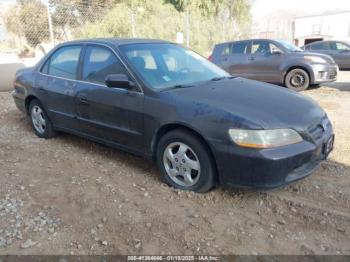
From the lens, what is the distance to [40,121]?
18.3 feet

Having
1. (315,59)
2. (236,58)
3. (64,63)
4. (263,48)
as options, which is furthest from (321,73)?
(64,63)

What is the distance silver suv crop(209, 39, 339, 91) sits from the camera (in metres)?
9.46

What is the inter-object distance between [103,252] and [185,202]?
1007 mm

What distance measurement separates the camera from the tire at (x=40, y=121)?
5.42m

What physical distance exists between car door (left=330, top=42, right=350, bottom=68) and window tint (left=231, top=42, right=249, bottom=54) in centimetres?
647

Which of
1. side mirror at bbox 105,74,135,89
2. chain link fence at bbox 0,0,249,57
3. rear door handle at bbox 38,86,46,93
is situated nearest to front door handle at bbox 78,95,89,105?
side mirror at bbox 105,74,135,89

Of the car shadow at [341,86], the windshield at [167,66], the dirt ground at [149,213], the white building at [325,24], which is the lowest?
the dirt ground at [149,213]

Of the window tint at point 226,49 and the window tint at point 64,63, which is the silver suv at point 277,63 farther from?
the window tint at point 64,63

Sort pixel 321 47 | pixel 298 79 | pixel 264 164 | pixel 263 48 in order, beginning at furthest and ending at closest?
pixel 321 47 → pixel 263 48 → pixel 298 79 → pixel 264 164

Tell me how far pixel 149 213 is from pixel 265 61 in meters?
7.80

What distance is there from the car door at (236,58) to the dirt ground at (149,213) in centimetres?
630

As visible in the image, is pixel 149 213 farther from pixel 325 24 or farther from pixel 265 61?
pixel 325 24

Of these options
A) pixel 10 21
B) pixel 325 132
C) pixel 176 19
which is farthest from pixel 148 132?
pixel 176 19

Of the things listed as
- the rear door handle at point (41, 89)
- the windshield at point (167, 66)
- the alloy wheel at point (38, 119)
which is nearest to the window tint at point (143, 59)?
the windshield at point (167, 66)
